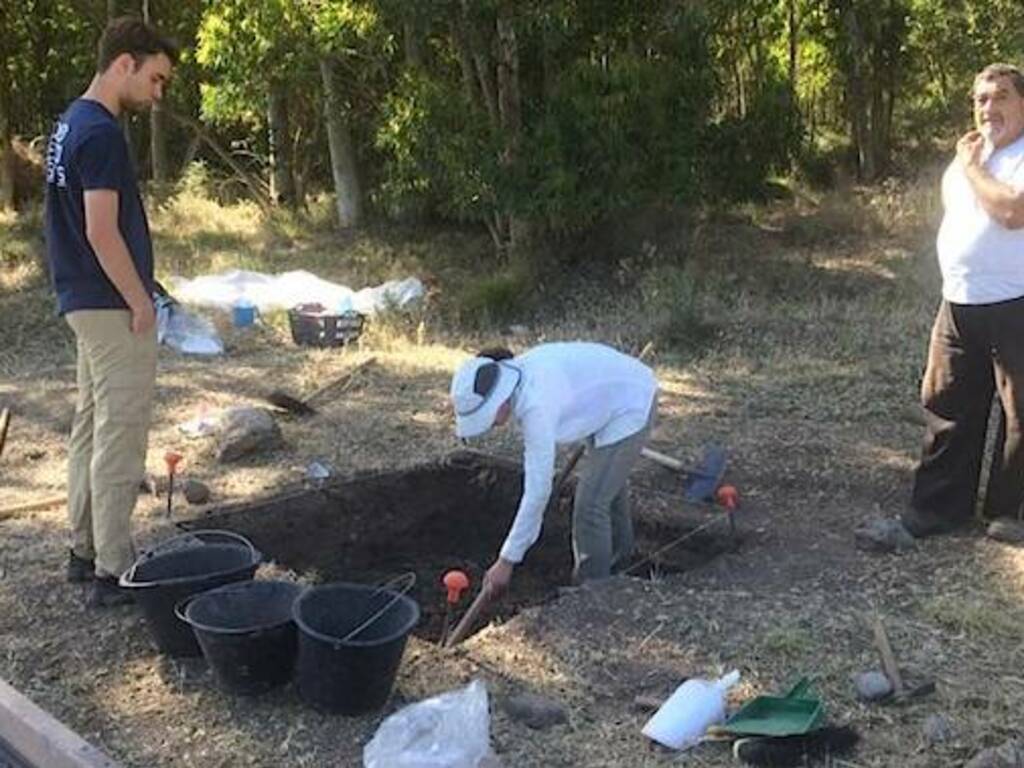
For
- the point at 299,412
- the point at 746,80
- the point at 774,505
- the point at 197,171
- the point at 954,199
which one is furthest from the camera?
the point at 197,171

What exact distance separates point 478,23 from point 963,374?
6.75 meters

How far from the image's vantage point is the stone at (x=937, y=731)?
135 inches

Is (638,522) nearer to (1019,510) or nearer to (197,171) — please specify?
(1019,510)

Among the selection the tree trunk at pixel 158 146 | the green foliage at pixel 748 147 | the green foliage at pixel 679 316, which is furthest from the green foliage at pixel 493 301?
the tree trunk at pixel 158 146

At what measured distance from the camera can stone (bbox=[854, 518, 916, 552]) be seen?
479 centimetres

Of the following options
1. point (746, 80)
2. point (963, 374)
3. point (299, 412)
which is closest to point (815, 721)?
point (963, 374)

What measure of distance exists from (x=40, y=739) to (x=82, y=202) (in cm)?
166

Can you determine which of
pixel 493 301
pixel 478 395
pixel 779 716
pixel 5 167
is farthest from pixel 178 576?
pixel 5 167

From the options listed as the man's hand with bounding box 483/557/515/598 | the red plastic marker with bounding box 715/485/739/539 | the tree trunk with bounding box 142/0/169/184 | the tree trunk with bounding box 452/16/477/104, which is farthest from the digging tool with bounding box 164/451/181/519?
the tree trunk with bounding box 142/0/169/184

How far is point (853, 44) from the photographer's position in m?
15.5

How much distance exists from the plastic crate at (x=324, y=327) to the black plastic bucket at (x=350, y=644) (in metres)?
5.11

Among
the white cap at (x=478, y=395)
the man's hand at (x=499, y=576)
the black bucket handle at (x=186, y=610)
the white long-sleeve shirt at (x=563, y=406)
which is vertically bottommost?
the man's hand at (x=499, y=576)

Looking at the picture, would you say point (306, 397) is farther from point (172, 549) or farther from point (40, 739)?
point (40, 739)

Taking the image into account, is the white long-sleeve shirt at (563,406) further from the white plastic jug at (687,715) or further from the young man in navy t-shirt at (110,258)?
the young man in navy t-shirt at (110,258)
